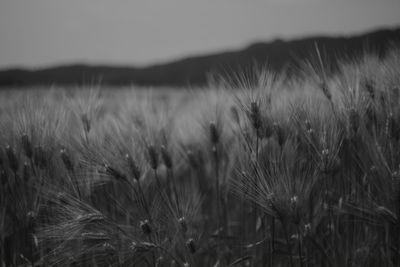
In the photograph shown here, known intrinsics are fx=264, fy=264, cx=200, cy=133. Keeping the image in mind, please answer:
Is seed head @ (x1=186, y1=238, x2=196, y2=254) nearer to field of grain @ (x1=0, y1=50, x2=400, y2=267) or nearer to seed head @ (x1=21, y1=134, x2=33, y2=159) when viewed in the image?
field of grain @ (x1=0, y1=50, x2=400, y2=267)

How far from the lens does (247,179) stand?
111 centimetres

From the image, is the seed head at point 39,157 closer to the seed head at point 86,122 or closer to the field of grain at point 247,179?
the field of grain at point 247,179

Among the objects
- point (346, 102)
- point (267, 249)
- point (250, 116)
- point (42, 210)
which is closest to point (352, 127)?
point (346, 102)

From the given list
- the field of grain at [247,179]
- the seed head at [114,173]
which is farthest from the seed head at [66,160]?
the seed head at [114,173]

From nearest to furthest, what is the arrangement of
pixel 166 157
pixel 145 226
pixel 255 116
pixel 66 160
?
1. pixel 145 226
2. pixel 255 116
3. pixel 66 160
4. pixel 166 157

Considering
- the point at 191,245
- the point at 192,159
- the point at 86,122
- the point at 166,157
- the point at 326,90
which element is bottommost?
the point at 191,245

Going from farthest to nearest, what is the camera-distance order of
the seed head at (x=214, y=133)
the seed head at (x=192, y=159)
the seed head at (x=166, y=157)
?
the seed head at (x=192, y=159), the seed head at (x=214, y=133), the seed head at (x=166, y=157)

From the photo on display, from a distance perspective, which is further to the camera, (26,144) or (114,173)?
(26,144)

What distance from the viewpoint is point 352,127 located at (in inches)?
44.3

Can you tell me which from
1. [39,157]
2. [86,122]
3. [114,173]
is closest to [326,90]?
[114,173]

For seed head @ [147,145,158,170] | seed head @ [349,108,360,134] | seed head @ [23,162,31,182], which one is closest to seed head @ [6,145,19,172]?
seed head @ [23,162,31,182]

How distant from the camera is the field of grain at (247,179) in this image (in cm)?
101

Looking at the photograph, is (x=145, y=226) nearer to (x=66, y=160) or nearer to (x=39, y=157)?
(x=66, y=160)

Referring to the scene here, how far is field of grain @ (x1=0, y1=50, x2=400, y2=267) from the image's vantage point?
1.01 meters
